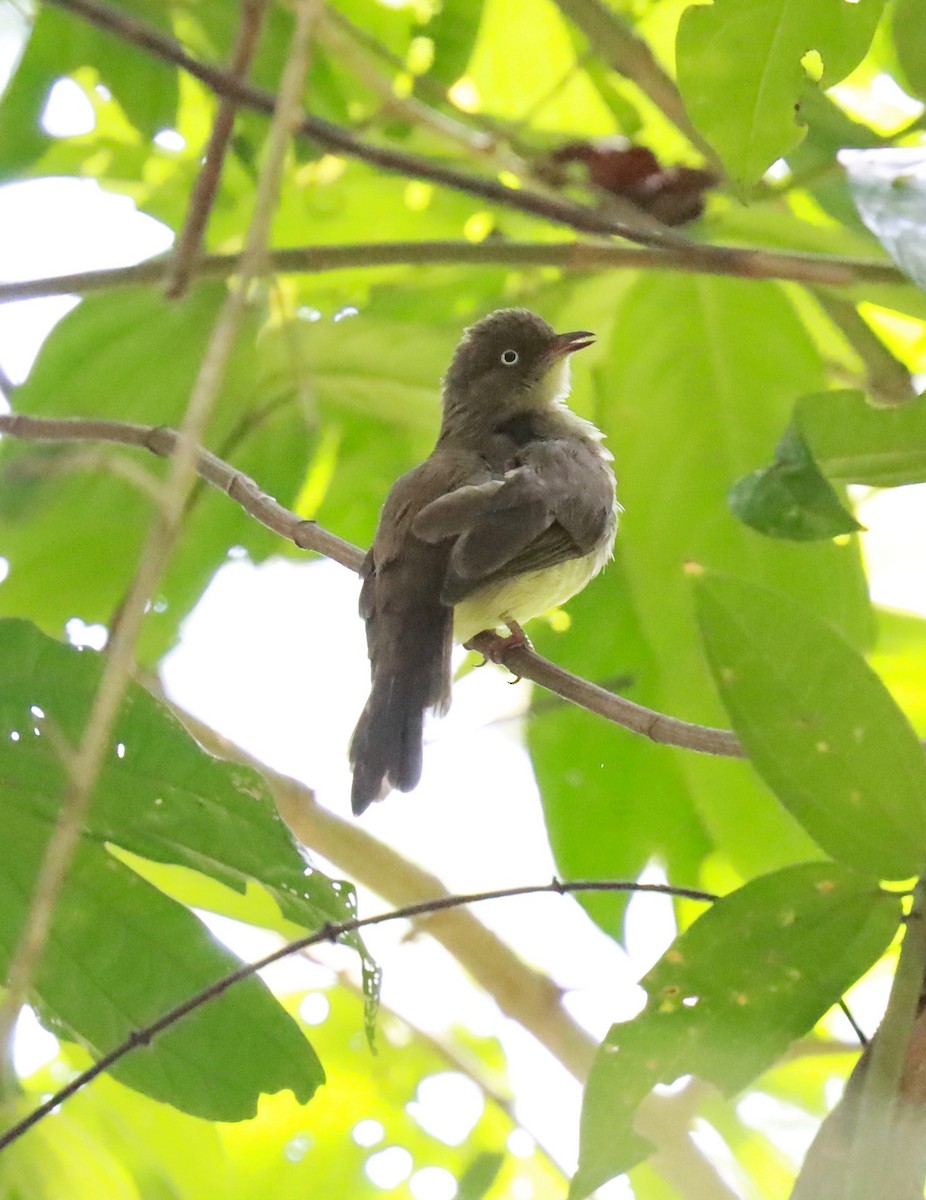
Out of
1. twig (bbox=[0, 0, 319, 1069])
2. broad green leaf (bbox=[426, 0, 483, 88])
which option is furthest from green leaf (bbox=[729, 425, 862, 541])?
broad green leaf (bbox=[426, 0, 483, 88])

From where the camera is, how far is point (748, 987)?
1.89 metres

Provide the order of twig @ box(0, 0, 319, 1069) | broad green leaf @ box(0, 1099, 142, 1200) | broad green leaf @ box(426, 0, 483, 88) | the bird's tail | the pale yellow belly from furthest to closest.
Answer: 1. the pale yellow belly
2. broad green leaf @ box(426, 0, 483, 88)
3. the bird's tail
4. broad green leaf @ box(0, 1099, 142, 1200)
5. twig @ box(0, 0, 319, 1069)

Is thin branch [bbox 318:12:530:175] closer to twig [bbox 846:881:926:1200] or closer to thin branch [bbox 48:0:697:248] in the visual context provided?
thin branch [bbox 48:0:697:248]

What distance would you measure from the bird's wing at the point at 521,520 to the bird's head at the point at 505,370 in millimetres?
609

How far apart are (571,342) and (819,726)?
2226mm

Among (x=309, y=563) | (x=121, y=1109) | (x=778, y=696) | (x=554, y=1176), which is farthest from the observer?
(x=309, y=563)

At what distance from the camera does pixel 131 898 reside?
2289mm

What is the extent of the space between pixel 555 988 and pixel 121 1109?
4.13 ft

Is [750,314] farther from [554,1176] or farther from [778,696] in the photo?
[554,1176]

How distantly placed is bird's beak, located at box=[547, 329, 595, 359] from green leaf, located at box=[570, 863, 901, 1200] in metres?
2.16

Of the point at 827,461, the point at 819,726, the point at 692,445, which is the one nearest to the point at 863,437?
the point at 827,461

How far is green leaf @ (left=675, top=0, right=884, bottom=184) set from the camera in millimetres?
2256

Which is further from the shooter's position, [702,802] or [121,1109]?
[702,802]

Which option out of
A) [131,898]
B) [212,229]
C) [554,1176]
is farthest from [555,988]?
[212,229]
